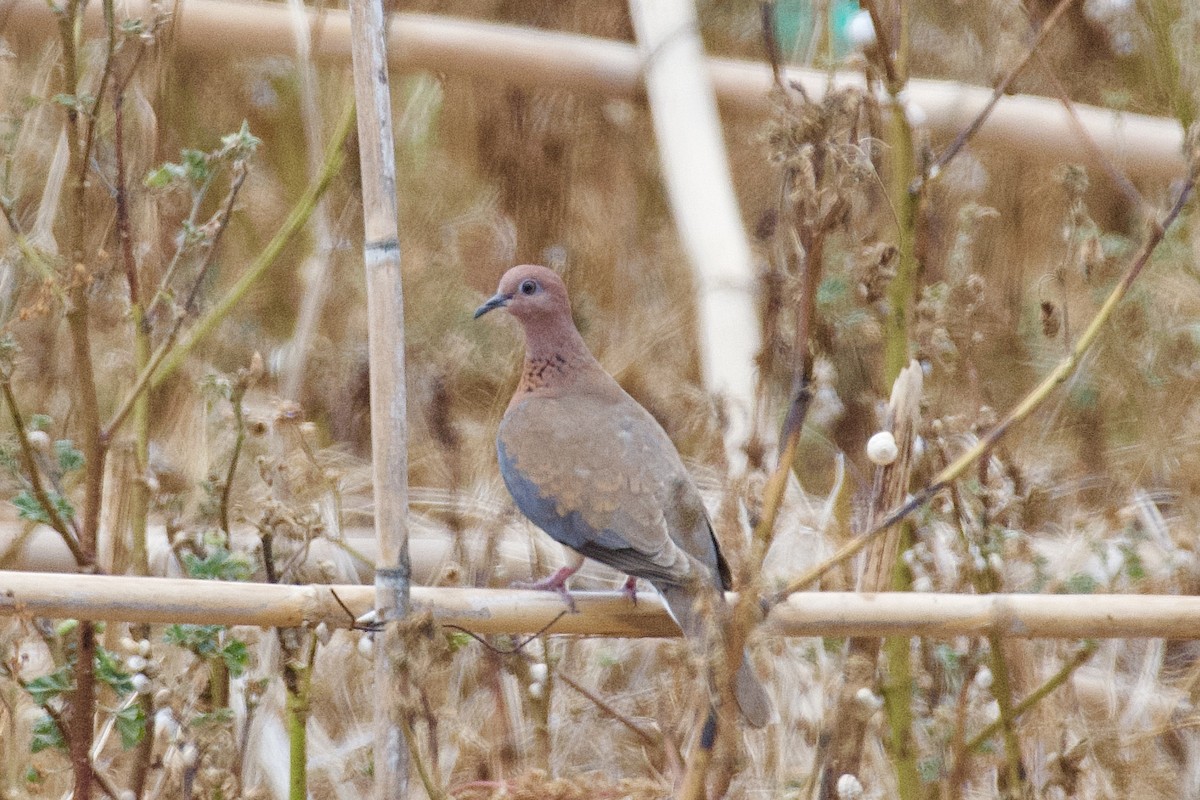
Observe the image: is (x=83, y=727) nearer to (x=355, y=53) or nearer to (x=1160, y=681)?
(x=355, y=53)

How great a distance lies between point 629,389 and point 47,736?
7.62 ft

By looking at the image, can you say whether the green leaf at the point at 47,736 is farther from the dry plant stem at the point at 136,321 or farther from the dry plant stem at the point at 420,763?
the dry plant stem at the point at 420,763

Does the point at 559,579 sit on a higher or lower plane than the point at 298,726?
higher

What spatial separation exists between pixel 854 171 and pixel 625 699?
1891mm

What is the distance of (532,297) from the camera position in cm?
220

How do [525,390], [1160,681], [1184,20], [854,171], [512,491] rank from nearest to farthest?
[854,171]
[512,491]
[525,390]
[1160,681]
[1184,20]

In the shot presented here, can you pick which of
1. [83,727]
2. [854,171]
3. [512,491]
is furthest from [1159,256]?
[83,727]

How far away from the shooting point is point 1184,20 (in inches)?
135

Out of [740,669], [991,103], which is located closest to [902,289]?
[991,103]

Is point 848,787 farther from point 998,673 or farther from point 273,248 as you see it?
point 273,248

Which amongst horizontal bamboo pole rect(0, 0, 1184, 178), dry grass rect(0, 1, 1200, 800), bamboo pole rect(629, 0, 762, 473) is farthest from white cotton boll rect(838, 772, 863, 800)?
horizontal bamboo pole rect(0, 0, 1184, 178)

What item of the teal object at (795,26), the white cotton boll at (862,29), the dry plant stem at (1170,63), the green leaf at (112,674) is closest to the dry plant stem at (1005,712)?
the white cotton boll at (862,29)

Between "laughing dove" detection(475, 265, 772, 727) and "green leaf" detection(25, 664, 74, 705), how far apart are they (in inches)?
27.6

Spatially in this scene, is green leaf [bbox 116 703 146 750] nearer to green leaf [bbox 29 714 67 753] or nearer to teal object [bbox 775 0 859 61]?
green leaf [bbox 29 714 67 753]
